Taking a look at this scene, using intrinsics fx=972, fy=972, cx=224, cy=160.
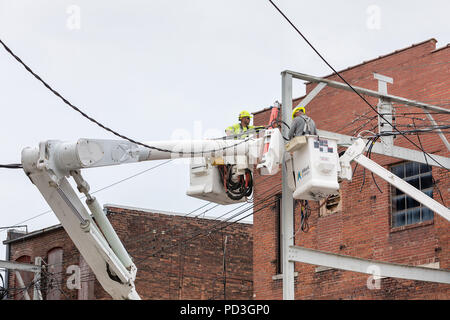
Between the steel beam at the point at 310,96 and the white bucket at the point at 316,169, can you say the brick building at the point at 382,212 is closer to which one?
the steel beam at the point at 310,96

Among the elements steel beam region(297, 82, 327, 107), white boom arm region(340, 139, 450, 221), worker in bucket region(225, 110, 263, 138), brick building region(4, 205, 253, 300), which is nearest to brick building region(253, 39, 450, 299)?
worker in bucket region(225, 110, 263, 138)

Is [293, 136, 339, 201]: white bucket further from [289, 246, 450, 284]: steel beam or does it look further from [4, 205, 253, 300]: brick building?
[4, 205, 253, 300]: brick building

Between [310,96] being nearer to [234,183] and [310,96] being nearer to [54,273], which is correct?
[234,183]

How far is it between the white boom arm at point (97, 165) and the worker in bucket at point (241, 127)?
1.18 meters

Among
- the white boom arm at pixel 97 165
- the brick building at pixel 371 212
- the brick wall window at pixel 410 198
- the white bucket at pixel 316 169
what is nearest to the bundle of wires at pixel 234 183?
the white boom arm at pixel 97 165

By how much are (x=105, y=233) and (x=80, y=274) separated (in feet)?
57.5

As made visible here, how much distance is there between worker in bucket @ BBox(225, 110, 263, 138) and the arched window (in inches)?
610

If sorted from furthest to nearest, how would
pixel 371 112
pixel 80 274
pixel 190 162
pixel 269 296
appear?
pixel 80 274 → pixel 269 296 → pixel 371 112 → pixel 190 162

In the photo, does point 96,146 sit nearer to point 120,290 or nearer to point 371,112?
point 120,290

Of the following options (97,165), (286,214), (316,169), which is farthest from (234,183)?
(97,165)

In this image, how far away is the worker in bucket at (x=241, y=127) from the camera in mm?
20694

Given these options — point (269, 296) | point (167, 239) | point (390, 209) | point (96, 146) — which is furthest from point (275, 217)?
point (96, 146)

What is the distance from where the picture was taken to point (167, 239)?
36.9 m
